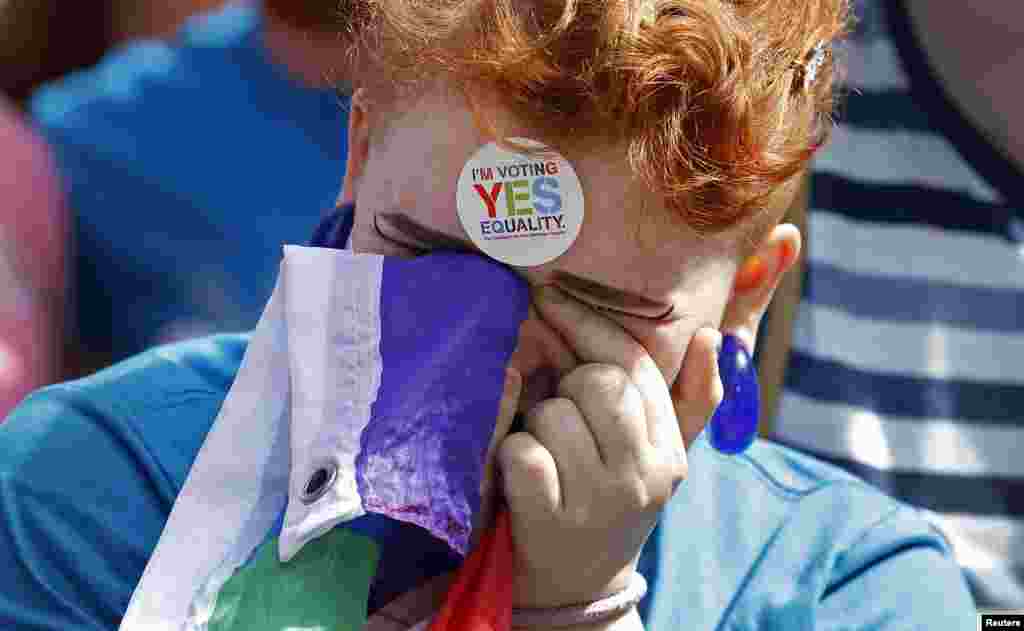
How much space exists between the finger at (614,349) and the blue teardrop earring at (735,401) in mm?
160

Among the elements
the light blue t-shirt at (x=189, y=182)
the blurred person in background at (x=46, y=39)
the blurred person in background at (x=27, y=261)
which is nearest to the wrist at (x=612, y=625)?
the blurred person in background at (x=27, y=261)

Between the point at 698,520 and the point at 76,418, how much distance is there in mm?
733

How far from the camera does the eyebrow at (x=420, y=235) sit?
1.30 metres

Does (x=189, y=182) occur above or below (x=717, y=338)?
below

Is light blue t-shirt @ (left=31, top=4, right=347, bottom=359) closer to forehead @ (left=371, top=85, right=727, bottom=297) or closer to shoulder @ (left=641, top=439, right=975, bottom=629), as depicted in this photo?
shoulder @ (left=641, top=439, right=975, bottom=629)

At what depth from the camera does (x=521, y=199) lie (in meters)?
1.28

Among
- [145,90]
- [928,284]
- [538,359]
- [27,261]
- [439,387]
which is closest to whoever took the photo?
[439,387]

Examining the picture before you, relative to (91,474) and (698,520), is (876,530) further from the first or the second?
(91,474)

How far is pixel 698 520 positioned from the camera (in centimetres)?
165

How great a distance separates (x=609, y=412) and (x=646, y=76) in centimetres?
32

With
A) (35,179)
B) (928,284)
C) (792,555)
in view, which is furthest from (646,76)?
(35,179)

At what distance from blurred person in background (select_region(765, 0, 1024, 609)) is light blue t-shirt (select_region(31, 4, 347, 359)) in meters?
1.01

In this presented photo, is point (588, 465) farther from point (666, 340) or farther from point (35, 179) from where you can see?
point (35, 179)

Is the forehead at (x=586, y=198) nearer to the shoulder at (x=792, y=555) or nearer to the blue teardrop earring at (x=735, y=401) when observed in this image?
the blue teardrop earring at (x=735, y=401)
